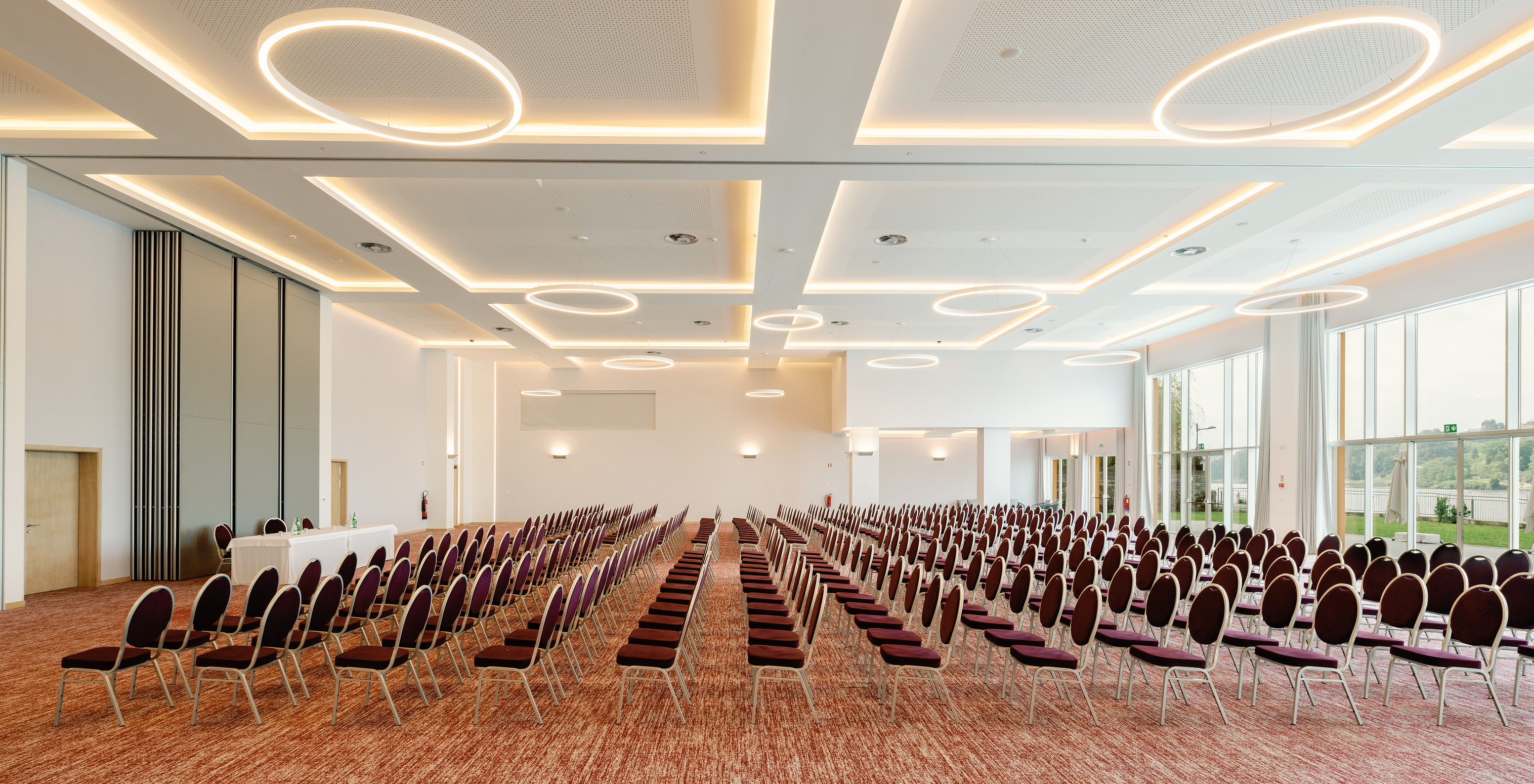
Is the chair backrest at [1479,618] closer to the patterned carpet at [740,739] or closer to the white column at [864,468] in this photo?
the patterned carpet at [740,739]

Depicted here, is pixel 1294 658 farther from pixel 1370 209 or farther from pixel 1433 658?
pixel 1370 209

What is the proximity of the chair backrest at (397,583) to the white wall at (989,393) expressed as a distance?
46.1 feet

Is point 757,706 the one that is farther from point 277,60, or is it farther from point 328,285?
point 328,285

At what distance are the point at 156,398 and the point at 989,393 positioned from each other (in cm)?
1652

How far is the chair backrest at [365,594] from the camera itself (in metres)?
5.65

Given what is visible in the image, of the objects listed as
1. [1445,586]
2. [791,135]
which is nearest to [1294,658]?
[1445,586]

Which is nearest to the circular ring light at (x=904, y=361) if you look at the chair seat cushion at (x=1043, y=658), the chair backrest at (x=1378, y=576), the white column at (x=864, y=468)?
the white column at (x=864, y=468)

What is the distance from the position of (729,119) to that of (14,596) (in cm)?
875

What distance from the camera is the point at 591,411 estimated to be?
2262 centimetres

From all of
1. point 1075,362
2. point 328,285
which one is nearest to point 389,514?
point 328,285

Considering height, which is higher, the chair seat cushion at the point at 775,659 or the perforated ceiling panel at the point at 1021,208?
the perforated ceiling panel at the point at 1021,208

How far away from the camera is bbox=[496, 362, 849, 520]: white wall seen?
2256cm

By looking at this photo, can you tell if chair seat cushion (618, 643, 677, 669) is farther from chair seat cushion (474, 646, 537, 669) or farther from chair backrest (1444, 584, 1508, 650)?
chair backrest (1444, 584, 1508, 650)

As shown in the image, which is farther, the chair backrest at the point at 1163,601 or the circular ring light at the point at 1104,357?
the circular ring light at the point at 1104,357
